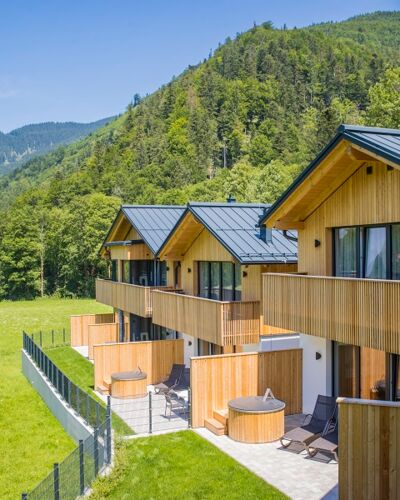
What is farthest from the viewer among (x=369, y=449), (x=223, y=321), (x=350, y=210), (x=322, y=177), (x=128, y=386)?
(x=128, y=386)

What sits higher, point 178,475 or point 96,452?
point 96,452

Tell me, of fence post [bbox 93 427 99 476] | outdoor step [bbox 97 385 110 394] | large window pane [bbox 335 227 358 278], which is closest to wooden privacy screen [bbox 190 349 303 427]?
large window pane [bbox 335 227 358 278]

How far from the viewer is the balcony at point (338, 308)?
37.8ft

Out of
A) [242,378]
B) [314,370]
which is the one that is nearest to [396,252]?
[314,370]

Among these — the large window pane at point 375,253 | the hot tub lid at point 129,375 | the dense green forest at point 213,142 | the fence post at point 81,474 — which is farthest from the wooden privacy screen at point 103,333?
the dense green forest at point 213,142

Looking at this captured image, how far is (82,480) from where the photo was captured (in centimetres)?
1209

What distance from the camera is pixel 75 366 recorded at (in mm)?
26422

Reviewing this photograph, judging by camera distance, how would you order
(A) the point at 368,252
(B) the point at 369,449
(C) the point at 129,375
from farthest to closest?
(C) the point at 129,375
(A) the point at 368,252
(B) the point at 369,449

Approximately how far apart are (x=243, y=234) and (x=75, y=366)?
1159cm

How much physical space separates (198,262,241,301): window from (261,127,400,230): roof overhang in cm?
346

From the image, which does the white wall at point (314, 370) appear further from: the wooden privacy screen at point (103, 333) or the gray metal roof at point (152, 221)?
the wooden privacy screen at point (103, 333)

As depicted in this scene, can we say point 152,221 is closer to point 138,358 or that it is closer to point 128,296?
point 128,296

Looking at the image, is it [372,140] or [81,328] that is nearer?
[372,140]

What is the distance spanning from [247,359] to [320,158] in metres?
5.91
